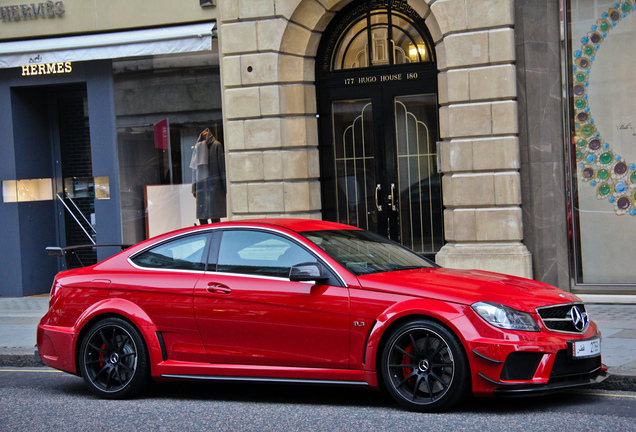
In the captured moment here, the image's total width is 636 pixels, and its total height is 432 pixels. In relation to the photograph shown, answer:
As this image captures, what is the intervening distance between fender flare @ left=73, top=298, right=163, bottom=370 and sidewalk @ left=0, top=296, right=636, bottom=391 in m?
2.13

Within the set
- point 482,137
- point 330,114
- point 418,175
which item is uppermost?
point 330,114

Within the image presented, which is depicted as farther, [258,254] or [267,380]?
[258,254]

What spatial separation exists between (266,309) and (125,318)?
1.33 meters

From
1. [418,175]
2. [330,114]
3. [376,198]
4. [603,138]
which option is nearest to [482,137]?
[418,175]

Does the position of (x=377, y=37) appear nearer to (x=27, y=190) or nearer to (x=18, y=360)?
(x=27, y=190)

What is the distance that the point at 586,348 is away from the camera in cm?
585

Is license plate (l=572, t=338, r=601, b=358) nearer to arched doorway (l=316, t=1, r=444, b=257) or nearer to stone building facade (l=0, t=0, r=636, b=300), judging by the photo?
stone building facade (l=0, t=0, r=636, b=300)

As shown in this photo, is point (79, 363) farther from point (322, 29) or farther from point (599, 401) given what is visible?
point (322, 29)

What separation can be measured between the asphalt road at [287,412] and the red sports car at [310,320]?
0.68ft

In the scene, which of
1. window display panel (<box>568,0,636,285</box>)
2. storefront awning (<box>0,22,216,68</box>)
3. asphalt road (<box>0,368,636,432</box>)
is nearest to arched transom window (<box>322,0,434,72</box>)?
storefront awning (<box>0,22,216,68</box>)

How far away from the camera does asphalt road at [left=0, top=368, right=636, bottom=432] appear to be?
554cm

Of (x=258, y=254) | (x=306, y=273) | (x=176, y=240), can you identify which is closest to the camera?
(x=306, y=273)

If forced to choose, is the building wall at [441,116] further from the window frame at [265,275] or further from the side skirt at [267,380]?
the side skirt at [267,380]

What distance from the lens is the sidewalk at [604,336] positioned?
6.65 meters
